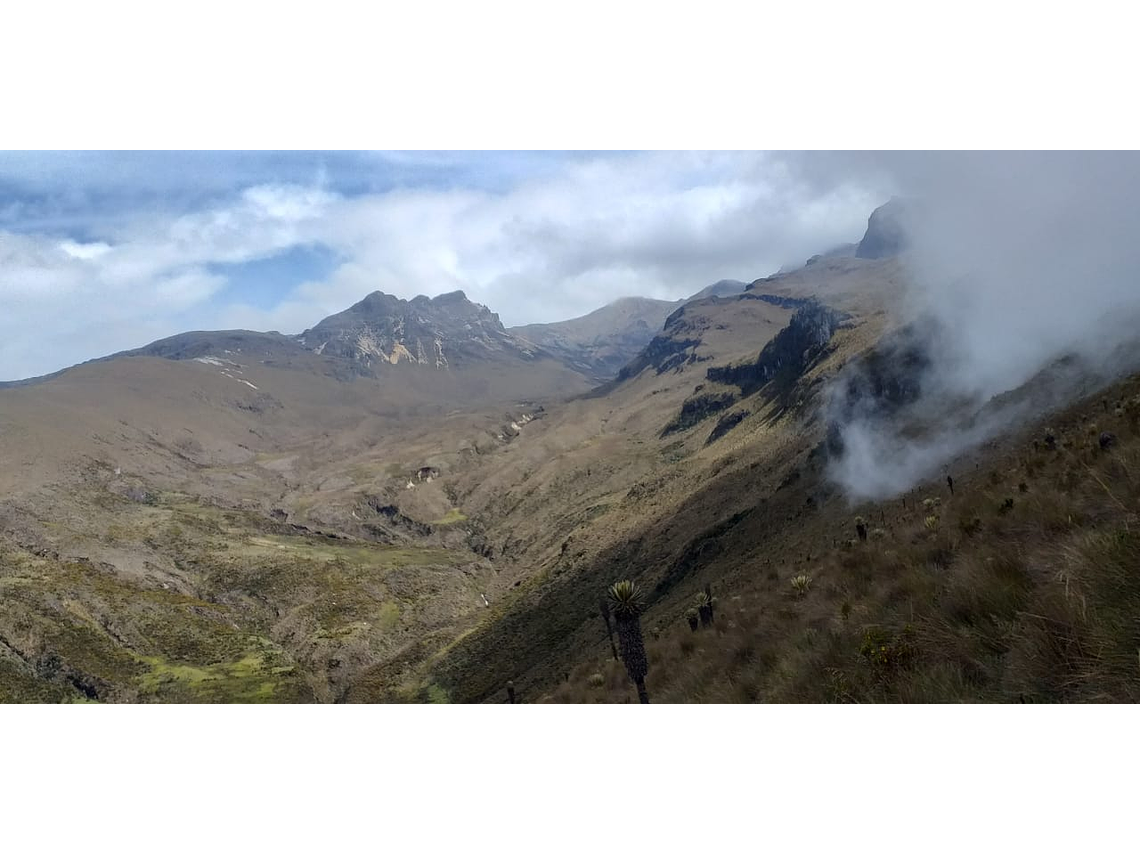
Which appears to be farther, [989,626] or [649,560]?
[649,560]

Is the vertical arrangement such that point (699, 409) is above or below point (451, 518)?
above

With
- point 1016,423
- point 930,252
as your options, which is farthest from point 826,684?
point 930,252

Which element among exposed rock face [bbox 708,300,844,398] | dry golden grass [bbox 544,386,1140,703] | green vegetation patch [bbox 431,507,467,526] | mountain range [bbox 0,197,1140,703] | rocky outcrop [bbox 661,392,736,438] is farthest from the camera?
rocky outcrop [bbox 661,392,736,438]

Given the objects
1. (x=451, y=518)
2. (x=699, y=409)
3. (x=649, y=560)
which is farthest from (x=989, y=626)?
(x=699, y=409)

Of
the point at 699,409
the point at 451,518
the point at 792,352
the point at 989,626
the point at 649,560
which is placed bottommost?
the point at 649,560

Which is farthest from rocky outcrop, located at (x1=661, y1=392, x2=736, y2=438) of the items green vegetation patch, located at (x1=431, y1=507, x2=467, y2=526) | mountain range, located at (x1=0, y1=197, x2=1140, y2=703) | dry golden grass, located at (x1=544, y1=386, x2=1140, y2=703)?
dry golden grass, located at (x1=544, y1=386, x2=1140, y2=703)

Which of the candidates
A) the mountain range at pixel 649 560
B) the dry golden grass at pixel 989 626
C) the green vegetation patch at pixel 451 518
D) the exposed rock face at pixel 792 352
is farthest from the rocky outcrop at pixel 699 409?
the dry golden grass at pixel 989 626

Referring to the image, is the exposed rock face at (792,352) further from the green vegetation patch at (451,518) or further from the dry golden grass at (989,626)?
the dry golden grass at (989,626)

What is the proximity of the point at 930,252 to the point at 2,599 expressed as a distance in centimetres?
16765

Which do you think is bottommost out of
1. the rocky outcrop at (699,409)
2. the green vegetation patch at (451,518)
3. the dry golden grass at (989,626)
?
the dry golden grass at (989,626)

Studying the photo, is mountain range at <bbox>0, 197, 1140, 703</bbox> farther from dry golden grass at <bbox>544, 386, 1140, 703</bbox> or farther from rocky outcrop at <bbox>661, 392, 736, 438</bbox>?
rocky outcrop at <bbox>661, 392, 736, 438</bbox>

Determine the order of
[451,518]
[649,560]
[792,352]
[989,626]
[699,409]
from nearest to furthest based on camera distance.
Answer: [989,626]
[649,560]
[792,352]
[451,518]
[699,409]

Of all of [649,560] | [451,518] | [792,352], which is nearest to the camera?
[649,560]

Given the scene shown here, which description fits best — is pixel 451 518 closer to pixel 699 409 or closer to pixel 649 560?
pixel 699 409
